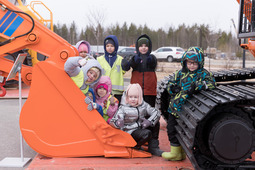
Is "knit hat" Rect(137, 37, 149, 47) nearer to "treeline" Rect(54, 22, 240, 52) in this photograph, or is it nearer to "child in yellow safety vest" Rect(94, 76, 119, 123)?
"child in yellow safety vest" Rect(94, 76, 119, 123)

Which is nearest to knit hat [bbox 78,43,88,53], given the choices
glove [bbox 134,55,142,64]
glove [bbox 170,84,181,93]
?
glove [bbox 134,55,142,64]

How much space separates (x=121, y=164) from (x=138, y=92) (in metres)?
0.95

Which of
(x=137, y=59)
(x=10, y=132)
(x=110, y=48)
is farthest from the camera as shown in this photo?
(x=10, y=132)

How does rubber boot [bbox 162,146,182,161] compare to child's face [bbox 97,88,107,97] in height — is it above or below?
below

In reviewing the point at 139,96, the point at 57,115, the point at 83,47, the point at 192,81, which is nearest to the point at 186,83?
the point at 192,81

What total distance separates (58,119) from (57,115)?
5 cm

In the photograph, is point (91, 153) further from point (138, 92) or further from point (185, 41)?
point (185, 41)

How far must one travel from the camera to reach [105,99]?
384 centimetres

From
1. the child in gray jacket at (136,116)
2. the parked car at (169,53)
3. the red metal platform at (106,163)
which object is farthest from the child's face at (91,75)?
the parked car at (169,53)

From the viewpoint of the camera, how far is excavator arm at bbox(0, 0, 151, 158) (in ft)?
11.3

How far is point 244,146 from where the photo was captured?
8.82 ft

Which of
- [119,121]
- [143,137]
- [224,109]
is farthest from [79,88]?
[224,109]

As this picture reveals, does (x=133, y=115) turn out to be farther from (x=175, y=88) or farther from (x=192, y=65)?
(x=192, y=65)

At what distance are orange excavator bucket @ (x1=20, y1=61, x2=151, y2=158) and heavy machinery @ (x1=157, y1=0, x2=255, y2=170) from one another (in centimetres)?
106
